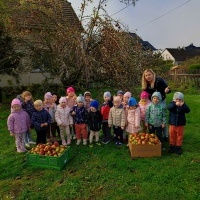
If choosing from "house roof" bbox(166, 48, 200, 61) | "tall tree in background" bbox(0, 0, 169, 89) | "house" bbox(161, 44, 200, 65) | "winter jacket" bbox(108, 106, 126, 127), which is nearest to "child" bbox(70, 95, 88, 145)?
"winter jacket" bbox(108, 106, 126, 127)

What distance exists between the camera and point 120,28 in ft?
35.5

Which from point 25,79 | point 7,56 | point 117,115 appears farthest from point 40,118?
point 25,79

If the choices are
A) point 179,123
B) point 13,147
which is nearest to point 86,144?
point 13,147

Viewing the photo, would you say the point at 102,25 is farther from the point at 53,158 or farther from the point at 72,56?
the point at 53,158

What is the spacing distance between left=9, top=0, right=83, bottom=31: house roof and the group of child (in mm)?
4852

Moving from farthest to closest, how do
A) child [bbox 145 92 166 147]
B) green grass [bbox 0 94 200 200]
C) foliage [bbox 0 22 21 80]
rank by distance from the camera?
foliage [bbox 0 22 21 80]
child [bbox 145 92 166 147]
green grass [bbox 0 94 200 200]

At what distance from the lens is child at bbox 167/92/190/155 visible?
629 centimetres

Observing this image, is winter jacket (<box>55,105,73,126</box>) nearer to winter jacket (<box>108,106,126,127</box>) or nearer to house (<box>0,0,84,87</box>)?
winter jacket (<box>108,106,126,127</box>)

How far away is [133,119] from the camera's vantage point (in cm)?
693

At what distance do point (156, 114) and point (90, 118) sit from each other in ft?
5.25

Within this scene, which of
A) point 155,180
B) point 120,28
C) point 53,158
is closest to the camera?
point 155,180

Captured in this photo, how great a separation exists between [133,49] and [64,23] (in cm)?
299

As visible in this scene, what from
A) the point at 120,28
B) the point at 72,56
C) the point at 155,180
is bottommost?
the point at 155,180

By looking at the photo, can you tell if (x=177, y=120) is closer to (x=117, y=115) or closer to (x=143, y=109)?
(x=143, y=109)
